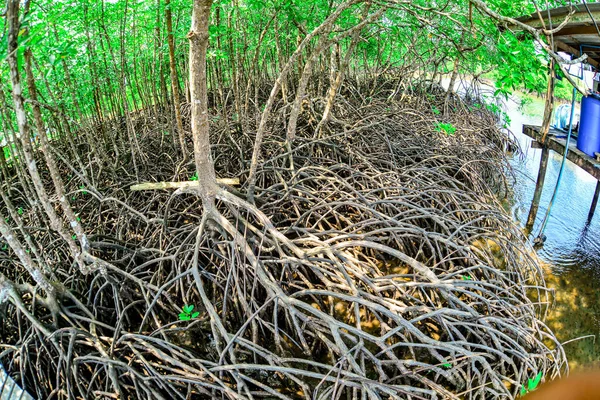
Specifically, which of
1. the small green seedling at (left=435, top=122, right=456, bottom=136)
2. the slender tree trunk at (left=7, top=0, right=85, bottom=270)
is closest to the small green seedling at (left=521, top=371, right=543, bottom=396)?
the slender tree trunk at (left=7, top=0, right=85, bottom=270)

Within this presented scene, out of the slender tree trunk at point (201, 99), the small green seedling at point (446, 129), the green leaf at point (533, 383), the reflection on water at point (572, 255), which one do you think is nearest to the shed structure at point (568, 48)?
the reflection on water at point (572, 255)

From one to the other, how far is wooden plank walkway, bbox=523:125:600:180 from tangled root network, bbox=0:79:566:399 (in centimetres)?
83

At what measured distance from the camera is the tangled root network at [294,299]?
243 centimetres

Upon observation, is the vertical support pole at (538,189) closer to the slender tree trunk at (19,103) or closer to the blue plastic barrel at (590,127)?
the blue plastic barrel at (590,127)

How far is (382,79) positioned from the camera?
824cm

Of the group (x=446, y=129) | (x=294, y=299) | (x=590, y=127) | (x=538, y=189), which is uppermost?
(x=590, y=127)

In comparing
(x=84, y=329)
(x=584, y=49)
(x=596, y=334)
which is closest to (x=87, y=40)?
(x=84, y=329)

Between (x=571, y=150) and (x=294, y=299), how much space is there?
329 cm

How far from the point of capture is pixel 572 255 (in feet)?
14.1

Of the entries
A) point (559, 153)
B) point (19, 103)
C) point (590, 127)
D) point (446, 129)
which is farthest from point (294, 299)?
point (446, 129)

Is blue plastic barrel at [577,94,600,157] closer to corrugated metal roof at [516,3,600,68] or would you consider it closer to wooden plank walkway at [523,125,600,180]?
wooden plank walkway at [523,125,600,180]

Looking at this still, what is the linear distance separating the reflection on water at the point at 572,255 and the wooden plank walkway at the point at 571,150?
913 mm

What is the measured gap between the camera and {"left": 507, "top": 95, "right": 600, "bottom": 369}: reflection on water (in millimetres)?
3338

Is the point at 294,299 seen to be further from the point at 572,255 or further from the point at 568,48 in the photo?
the point at 568,48
